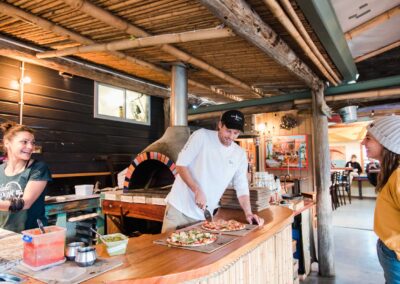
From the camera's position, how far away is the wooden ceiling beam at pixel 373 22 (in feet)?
13.7

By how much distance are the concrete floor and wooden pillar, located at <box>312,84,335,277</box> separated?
1.17ft

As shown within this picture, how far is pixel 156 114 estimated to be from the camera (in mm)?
6430

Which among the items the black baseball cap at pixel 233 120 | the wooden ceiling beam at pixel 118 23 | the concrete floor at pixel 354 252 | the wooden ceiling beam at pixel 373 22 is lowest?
the concrete floor at pixel 354 252

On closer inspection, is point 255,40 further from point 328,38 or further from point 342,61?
point 342,61

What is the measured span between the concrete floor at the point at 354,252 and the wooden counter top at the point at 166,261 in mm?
3282

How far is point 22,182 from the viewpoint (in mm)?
2266

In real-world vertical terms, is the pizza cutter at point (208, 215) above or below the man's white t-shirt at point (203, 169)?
below

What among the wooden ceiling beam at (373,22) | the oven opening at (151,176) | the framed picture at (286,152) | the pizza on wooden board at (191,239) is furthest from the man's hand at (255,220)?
the framed picture at (286,152)

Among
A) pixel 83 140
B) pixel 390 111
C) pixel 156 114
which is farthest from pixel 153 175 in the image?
pixel 390 111

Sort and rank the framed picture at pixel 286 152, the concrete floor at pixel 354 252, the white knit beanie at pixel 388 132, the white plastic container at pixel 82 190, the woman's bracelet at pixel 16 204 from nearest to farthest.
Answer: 1. the white knit beanie at pixel 388 132
2. the woman's bracelet at pixel 16 204
3. the concrete floor at pixel 354 252
4. the white plastic container at pixel 82 190
5. the framed picture at pixel 286 152

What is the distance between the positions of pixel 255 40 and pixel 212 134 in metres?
1.11

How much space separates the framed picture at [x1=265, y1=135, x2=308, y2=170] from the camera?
23.3 ft

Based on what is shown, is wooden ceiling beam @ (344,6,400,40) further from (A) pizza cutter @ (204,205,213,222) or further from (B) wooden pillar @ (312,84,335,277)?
(A) pizza cutter @ (204,205,213,222)

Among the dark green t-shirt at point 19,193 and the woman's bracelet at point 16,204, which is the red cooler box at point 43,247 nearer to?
the woman's bracelet at point 16,204
